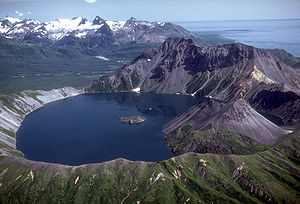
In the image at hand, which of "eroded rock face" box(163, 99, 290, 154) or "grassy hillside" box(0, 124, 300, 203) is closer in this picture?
"grassy hillside" box(0, 124, 300, 203)

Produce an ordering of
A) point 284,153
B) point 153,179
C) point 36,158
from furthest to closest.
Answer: point 36,158 → point 284,153 → point 153,179

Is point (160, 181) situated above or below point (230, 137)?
above

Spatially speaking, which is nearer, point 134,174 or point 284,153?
point 134,174

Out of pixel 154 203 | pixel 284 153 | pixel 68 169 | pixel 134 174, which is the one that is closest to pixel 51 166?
pixel 68 169

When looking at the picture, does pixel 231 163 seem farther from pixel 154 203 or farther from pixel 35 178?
pixel 35 178

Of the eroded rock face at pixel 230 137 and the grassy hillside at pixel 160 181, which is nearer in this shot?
the grassy hillside at pixel 160 181

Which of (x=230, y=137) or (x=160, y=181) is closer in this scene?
(x=160, y=181)

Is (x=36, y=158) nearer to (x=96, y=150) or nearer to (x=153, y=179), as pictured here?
(x=96, y=150)

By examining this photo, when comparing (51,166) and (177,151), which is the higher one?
(51,166)

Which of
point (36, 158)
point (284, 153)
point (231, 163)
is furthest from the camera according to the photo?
point (36, 158)
